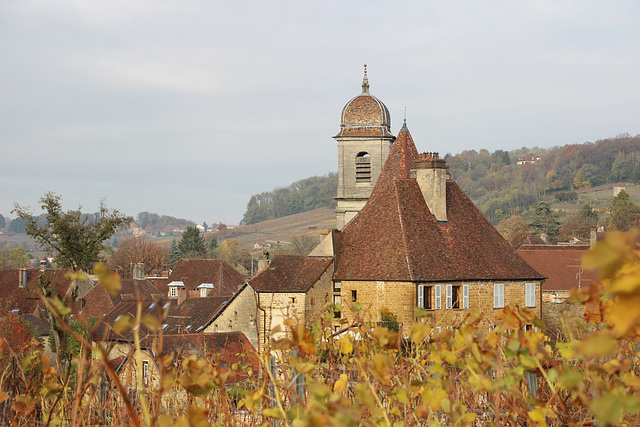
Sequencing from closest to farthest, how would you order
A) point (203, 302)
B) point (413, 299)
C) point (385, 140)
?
point (413, 299) → point (203, 302) → point (385, 140)

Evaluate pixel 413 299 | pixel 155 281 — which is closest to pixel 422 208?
pixel 413 299

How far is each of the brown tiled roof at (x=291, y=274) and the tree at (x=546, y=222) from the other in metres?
62.5

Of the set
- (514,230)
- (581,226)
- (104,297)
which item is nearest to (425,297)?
(104,297)

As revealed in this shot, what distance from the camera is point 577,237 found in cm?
8188

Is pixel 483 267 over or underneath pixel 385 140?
underneath

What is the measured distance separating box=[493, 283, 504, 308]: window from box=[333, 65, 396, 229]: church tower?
1398 cm

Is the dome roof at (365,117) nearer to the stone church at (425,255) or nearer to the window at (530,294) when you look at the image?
the stone church at (425,255)

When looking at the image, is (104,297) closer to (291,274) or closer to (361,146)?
(361,146)

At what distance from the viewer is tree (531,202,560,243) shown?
8625 cm

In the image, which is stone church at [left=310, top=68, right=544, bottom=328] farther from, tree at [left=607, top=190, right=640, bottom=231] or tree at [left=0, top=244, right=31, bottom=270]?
tree at [left=0, top=244, right=31, bottom=270]

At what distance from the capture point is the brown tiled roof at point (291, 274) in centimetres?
2758

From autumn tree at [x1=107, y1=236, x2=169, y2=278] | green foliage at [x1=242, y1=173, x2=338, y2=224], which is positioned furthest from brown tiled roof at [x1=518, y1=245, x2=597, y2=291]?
green foliage at [x1=242, y1=173, x2=338, y2=224]

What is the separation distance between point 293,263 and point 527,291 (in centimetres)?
988

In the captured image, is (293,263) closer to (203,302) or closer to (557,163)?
(203,302)
